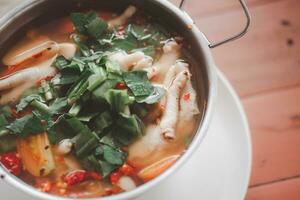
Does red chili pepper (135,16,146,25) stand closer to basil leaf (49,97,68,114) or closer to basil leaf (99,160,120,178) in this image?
basil leaf (49,97,68,114)

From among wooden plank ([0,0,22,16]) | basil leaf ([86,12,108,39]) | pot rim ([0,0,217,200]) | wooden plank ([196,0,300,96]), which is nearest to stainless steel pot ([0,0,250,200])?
pot rim ([0,0,217,200])

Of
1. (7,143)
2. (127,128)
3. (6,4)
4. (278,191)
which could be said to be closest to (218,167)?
(278,191)

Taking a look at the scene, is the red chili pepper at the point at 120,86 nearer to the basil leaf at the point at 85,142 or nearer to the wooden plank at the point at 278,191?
the basil leaf at the point at 85,142

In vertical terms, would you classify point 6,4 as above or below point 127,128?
above

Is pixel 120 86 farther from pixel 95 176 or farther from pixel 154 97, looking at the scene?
pixel 95 176

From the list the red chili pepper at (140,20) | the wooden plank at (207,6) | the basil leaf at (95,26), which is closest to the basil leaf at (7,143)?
the basil leaf at (95,26)

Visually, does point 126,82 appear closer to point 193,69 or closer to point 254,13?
point 193,69

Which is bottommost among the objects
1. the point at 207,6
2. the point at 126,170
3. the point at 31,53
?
the point at 207,6

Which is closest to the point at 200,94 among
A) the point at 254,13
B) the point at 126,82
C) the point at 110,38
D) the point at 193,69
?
the point at 193,69
